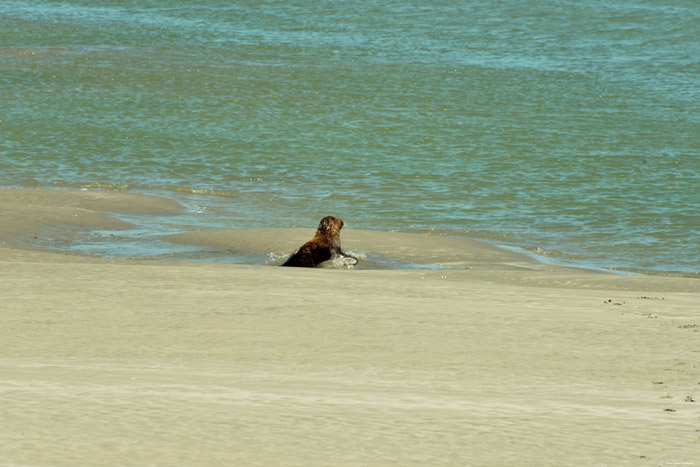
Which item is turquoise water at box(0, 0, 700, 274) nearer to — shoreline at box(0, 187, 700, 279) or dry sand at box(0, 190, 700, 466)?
shoreline at box(0, 187, 700, 279)

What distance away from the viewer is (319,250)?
9305mm

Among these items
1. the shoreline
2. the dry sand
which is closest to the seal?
the shoreline

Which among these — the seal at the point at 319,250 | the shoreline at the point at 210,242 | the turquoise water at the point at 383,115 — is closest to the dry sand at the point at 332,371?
the seal at the point at 319,250

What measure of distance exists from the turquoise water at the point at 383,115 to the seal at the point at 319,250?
2693 mm

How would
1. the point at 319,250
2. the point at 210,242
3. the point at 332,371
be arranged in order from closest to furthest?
the point at 332,371
the point at 319,250
the point at 210,242

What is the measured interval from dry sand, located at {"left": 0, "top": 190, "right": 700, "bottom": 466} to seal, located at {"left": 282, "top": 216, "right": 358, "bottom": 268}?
170 cm

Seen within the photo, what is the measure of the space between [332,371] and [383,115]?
18.5 metres

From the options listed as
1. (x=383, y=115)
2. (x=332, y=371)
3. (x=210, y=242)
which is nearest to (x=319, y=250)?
(x=210, y=242)

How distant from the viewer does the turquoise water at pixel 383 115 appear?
14242 millimetres

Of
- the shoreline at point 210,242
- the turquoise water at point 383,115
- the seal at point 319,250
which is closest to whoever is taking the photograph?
the seal at point 319,250

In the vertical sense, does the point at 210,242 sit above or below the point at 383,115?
below

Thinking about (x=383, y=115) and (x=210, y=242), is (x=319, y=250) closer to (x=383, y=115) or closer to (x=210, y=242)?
(x=210, y=242)

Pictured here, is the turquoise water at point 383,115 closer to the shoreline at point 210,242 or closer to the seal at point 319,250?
the shoreline at point 210,242

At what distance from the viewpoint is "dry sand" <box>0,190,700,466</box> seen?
3.14 m
